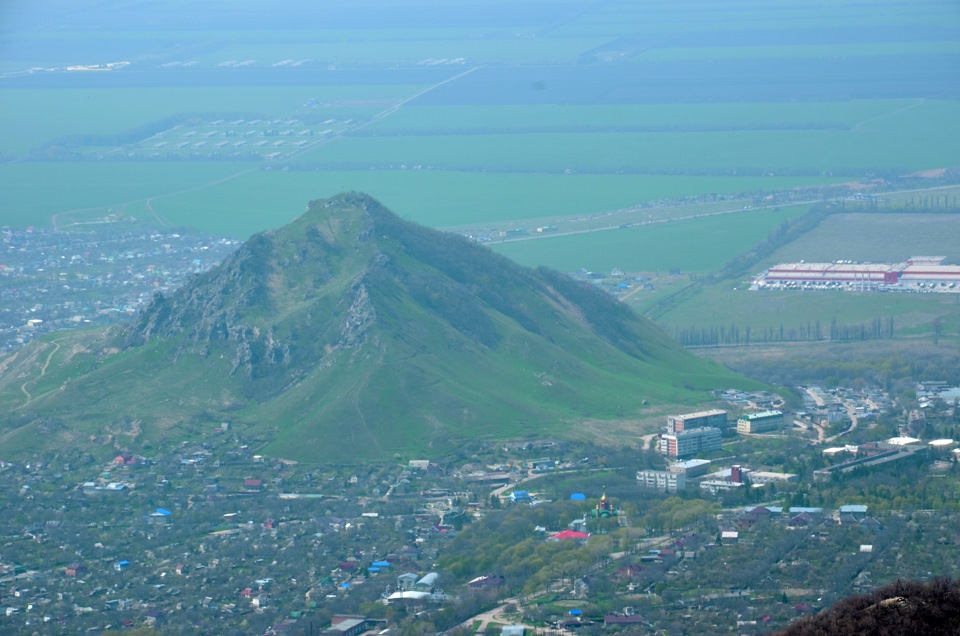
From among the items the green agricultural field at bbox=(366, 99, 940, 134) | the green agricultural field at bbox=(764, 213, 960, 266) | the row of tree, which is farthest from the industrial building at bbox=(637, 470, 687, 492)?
the green agricultural field at bbox=(366, 99, 940, 134)

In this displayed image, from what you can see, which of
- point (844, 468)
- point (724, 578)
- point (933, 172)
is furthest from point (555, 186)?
point (724, 578)

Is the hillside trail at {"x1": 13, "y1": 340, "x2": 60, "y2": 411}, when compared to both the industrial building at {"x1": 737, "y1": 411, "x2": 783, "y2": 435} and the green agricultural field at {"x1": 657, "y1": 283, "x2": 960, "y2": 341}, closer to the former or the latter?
the industrial building at {"x1": 737, "y1": 411, "x2": 783, "y2": 435}

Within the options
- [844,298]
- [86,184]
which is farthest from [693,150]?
[844,298]

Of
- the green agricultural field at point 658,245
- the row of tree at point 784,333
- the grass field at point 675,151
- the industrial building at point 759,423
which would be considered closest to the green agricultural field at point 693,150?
the grass field at point 675,151

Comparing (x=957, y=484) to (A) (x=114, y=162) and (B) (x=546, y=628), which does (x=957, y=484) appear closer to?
(B) (x=546, y=628)

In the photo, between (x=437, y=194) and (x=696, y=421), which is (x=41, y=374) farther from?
(x=437, y=194)
